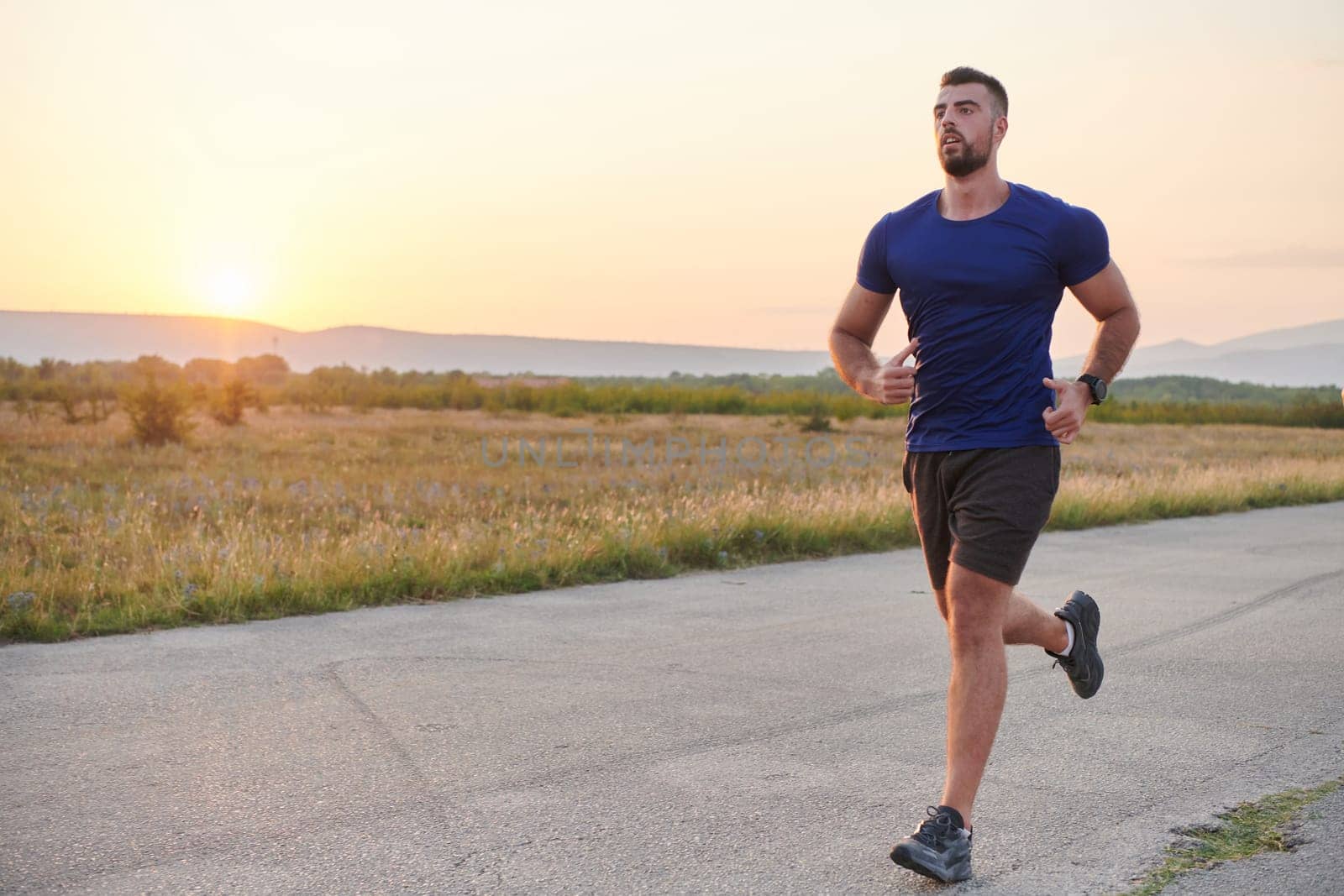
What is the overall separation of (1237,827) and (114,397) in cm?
4576

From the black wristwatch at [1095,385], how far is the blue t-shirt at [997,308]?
0.14 metres

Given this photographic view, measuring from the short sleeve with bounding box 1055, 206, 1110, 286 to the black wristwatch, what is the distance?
0.31 metres

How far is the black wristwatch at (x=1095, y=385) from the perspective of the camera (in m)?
3.93

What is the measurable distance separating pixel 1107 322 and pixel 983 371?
0.53 metres

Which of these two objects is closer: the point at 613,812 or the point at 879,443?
the point at 613,812

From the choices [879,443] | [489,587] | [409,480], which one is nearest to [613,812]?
[489,587]

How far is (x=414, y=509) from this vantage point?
52.4 ft

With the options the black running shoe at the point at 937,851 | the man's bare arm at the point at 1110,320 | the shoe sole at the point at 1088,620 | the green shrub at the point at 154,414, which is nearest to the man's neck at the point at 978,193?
the man's bare arm at the point at 1110,320

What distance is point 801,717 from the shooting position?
5449 millimetres

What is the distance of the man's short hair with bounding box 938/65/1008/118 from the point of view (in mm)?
3979

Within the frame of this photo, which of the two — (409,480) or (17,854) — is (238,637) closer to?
(17,854)

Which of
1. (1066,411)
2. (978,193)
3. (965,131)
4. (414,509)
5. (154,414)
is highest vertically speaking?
(965,131)

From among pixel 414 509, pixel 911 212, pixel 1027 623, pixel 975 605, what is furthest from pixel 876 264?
pixel 414 509

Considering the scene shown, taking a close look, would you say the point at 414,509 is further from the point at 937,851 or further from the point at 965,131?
the point at 937,851
